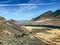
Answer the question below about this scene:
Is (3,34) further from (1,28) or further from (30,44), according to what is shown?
(30,44)

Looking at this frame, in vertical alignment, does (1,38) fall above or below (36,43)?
above

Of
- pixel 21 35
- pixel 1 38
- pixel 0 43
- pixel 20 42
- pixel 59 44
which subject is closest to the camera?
pixel 0 43

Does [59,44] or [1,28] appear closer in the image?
[1,28]

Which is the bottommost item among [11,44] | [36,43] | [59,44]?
[59,44]

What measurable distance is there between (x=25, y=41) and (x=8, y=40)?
14.4 ft

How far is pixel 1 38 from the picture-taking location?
100 ft

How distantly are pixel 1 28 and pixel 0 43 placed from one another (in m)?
7.71

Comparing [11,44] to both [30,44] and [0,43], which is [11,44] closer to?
[0,43]

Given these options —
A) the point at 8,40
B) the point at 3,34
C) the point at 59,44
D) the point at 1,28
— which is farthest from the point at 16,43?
the point at 59,44

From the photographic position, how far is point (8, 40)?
31.0 metres

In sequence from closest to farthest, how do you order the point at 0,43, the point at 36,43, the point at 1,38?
the point at 0,43
the point at 1,38
the point at 36,43

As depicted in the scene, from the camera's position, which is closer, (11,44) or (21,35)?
(11,44)

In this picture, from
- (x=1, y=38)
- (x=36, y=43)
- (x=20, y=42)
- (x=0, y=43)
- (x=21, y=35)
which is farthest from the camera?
(x=21, y=35)

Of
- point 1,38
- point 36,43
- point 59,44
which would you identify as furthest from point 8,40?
point 59,44
